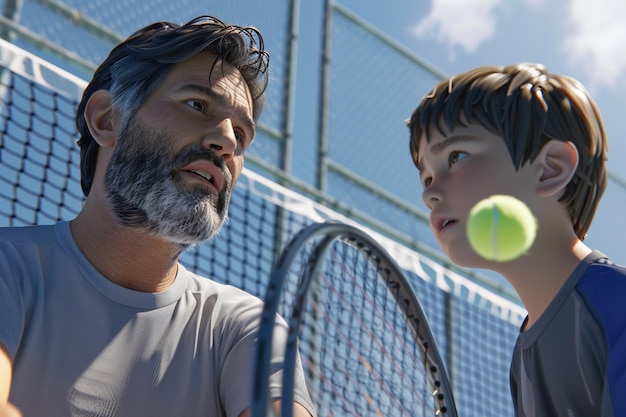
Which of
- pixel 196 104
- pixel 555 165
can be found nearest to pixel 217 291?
pixel 196 104

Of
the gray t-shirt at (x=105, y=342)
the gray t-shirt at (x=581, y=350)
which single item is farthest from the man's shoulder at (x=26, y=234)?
the gray t-shirt at (x=581, y=350)

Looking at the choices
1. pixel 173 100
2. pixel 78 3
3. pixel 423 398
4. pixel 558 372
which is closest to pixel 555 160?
pixel 558 372

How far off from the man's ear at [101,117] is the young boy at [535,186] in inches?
30.2

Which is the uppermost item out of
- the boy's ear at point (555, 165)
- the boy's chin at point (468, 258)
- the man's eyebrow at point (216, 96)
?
the boy's ear at point (555, 165)

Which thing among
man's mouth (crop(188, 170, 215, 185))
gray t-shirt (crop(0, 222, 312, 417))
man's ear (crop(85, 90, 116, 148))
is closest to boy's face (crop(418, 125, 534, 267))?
gray t-shirt (crop(0, 222, 312, 417))

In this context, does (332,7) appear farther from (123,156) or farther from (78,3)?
(123,156)

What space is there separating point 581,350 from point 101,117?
4.21 ft

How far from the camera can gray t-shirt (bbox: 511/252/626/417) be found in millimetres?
1516

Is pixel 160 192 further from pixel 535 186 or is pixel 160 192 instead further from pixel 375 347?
pixel 535 186

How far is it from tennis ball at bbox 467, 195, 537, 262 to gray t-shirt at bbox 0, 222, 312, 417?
1.54 ft

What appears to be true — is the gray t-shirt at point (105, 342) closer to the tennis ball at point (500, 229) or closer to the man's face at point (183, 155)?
the man's face at point (183, 155)

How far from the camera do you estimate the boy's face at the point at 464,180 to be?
177 cm

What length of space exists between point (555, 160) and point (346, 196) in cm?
298

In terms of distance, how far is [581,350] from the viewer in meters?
1.61
